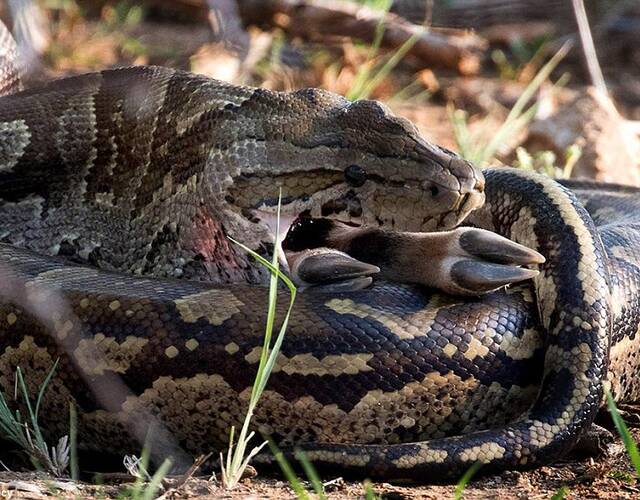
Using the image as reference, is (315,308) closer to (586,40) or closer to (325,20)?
(325,20)

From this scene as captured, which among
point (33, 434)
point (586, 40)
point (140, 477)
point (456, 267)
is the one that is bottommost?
point (33, 434)

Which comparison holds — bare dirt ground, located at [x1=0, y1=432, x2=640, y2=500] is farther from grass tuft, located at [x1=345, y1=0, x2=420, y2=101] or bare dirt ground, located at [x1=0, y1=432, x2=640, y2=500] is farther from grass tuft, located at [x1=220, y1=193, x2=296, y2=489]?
grass tuft, located at [x1=345, y1=0, x2=420, y2=101]

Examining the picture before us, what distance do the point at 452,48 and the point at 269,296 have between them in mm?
7040

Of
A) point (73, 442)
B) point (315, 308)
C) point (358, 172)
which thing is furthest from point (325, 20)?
point (73, 442)

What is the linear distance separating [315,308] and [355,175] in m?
0.66

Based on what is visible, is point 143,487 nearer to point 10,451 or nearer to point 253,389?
point 253,389

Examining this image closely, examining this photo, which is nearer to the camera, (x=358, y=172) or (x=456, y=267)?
(x=456, y=267)

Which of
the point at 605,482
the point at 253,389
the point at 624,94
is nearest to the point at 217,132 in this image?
the point at 253,389

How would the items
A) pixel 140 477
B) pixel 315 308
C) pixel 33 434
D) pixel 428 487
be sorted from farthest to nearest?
pixel 33 434
pixel 315 308
pixel 428 487
pixel 140 477

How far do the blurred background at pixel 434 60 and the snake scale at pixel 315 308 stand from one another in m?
2.54

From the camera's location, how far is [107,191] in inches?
209

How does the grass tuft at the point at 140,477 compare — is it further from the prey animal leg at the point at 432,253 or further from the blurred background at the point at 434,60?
the blurred background at the point at 434,60

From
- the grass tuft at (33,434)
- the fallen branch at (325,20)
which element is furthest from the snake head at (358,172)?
the fallen branch at (325,20)

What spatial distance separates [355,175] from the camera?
4.47 meters
